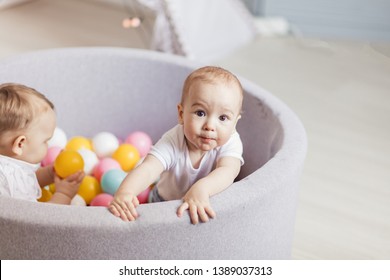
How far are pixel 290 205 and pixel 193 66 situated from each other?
1.79 ft

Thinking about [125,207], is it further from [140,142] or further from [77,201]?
[140,142]

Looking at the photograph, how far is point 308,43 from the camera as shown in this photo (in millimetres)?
2887

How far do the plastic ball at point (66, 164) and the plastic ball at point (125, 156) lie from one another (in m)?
0.18

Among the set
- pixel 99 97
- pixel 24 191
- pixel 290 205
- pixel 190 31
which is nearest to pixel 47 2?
pixel 190 31

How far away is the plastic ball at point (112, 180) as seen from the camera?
151cm

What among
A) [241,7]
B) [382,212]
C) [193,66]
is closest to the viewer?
[193,66]

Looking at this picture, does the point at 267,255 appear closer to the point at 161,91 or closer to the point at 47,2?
the point at 161,91

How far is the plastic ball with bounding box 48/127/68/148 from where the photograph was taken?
1.65 metres

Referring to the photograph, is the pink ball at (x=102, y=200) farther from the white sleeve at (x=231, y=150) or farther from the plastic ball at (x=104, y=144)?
the white sleeve at (x=231, y=150)

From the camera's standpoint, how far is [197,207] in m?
1.05

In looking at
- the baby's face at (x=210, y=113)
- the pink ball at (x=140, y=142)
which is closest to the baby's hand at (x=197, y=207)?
the baby's face at (x=210, y=113)

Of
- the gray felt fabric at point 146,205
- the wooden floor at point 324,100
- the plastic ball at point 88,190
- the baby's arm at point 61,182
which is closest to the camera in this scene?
the gray felt fabric at point 146,205

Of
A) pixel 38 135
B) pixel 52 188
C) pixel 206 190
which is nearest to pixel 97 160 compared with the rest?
pixel 52 188

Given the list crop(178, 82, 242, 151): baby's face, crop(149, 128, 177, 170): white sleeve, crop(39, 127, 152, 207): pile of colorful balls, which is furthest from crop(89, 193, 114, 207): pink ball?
crop(178, 82, 242, 151): baby's face
